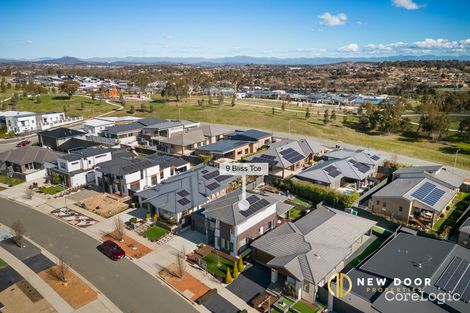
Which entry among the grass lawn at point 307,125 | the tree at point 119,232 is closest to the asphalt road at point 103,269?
the tree at point 119,232

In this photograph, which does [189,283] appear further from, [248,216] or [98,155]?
[98,155]

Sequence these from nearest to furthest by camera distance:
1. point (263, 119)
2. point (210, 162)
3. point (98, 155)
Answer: point (98, 155) → point (210, 162) → point (263, 119)

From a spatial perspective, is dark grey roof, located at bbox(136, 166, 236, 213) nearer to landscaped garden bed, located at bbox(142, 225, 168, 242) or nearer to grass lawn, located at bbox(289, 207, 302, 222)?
landscaped garden bed, located at bbox(142, 225, 168, 242)

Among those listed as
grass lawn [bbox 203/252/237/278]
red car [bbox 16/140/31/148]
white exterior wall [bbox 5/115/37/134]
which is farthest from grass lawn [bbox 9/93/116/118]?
grass lawn [bbox 203/252/237/278]

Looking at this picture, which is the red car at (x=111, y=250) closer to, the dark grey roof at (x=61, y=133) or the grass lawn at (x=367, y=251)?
the grass lawn at (x=367, y=251)

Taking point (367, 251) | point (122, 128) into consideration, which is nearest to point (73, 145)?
point (122, 128)

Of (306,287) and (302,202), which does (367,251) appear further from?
(302,202)

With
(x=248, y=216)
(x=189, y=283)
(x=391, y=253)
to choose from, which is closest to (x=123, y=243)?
(x=189, y=283)
